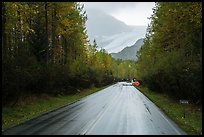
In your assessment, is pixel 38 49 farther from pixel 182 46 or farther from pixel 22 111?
pixel 22 111

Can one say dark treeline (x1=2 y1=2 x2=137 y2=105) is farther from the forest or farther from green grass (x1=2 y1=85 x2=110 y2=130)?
green grass (x1=2 y1=85 x2=110 y2=130)

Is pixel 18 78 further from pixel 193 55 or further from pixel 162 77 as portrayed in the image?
pixel 162 77

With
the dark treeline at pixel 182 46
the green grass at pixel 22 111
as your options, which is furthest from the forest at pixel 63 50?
the green grass at pixel 22 111

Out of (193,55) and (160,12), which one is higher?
(160,12)

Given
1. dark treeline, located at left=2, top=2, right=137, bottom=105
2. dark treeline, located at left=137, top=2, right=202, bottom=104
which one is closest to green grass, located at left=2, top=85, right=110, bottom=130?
dark treeline, located at left=2, top=2, right=137, bottom=105

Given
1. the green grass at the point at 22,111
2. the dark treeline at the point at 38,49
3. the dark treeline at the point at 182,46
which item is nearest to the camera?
the green grass at the point at 22,111

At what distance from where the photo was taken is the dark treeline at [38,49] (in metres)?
24.1

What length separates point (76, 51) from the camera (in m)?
61.2

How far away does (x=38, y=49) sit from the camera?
38.9 m

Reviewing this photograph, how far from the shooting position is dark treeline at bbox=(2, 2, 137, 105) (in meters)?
24.1

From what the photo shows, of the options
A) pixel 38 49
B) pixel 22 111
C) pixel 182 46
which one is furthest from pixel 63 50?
pixel 22 111

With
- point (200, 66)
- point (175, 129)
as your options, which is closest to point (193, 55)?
point (200, 66)

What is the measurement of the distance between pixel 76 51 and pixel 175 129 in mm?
46299

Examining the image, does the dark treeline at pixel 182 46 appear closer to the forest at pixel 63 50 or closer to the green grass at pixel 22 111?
the forest at pixel 63 50
